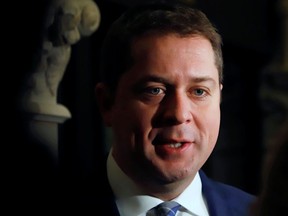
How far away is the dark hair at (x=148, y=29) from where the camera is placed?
2.00 ft

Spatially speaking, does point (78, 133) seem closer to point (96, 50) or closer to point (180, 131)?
point (96, 50)

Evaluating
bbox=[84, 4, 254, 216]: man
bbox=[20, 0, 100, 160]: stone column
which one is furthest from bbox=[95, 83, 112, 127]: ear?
bbox=[20, 0, 100, 160]: stone column

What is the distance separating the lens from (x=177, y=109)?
60 cm

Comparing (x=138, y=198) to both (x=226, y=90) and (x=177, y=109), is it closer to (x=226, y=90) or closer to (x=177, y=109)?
(x=177, y=109)

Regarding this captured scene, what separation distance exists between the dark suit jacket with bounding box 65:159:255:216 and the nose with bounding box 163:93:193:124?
7cm

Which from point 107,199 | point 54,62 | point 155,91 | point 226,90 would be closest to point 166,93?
point 155,91

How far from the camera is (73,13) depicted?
92cm

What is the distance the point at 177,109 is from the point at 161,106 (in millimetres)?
19

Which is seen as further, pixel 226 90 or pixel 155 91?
pixel 226 90

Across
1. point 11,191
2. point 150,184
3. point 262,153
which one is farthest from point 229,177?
point 150,184

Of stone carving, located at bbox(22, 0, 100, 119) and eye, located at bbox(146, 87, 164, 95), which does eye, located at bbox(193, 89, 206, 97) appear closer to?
eye, located at bbox(146, 87, 164, 95)

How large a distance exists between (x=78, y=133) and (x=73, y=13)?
164 mm

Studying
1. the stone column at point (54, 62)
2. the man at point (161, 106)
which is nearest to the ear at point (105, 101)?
the man at point (161, 106)

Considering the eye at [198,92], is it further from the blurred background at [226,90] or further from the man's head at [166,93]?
the blurred background at [226,90]
